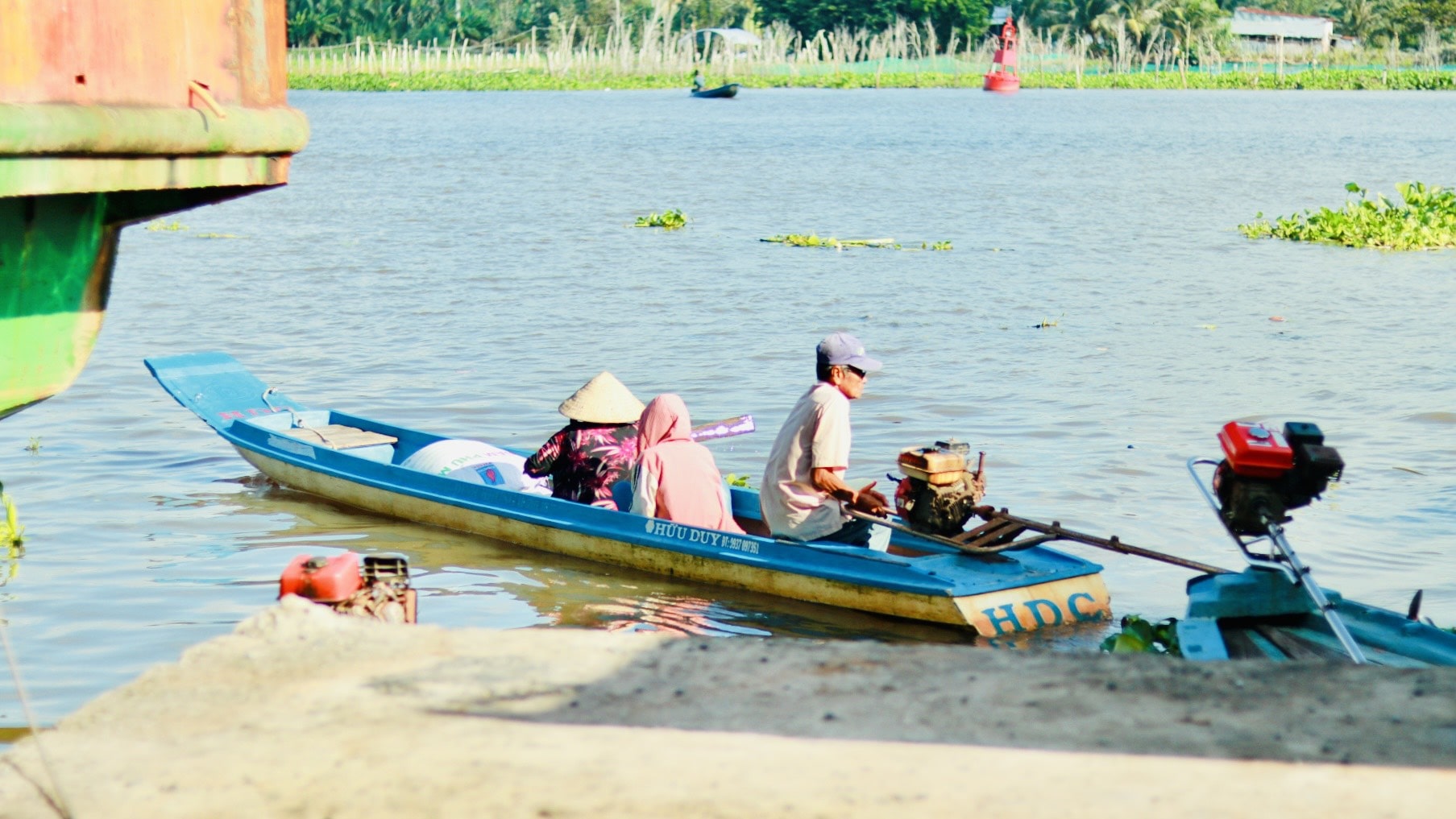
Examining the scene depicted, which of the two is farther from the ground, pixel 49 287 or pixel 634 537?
pixel 49 287

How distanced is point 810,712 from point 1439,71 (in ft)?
244

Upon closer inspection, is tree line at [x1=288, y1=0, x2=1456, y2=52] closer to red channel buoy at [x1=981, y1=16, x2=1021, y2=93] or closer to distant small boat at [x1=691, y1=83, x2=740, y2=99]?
red channel buoy at [x1=981, y1=16, x2=1021, y2=93]

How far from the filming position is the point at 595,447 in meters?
8.65

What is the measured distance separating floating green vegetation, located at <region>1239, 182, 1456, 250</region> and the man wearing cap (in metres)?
14.4

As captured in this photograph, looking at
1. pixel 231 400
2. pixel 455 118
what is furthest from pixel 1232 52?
pixel 231 400

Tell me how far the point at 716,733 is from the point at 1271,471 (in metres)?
2.54

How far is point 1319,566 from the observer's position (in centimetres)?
852

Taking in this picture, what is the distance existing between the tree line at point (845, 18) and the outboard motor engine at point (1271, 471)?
75569 mm

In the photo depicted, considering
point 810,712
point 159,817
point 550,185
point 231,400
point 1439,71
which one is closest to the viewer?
point 159,817

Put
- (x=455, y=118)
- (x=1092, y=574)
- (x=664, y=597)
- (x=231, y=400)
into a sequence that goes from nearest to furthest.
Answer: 1. (x=1092, y=574)
2. (x=664, y=597)
3. (x=231, y=400)
4. (x=455, y=118)

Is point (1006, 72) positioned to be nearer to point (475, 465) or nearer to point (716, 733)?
point (475, 465)

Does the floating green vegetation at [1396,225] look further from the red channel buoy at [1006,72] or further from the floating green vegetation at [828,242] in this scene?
the red channel buoy at [1006,72]

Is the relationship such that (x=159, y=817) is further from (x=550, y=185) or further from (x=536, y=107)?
(x=536, y=107)

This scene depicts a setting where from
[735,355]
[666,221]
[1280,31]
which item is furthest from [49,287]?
[1280,31]
